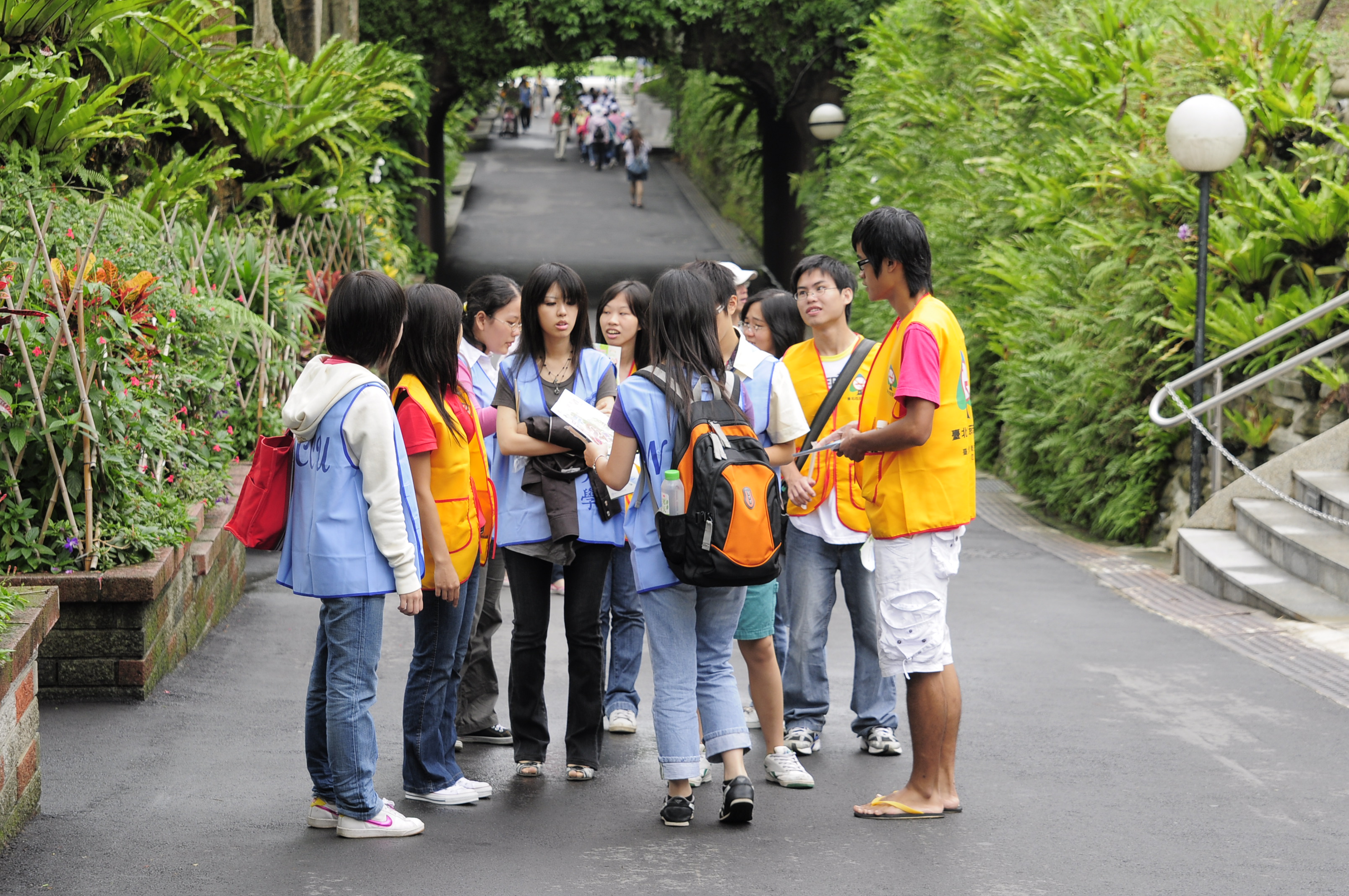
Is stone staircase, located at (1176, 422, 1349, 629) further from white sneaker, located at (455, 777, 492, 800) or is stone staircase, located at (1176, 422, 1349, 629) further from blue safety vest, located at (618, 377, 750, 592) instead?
white sneaker, located at (455, 777, 492, 800)

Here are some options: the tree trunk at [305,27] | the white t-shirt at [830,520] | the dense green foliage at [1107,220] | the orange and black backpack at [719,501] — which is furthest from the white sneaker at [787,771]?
the tree trunk at [305,27]

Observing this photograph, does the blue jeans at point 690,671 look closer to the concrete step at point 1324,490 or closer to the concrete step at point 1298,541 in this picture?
the concrete step at point 1298,541

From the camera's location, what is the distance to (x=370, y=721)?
13.7ft

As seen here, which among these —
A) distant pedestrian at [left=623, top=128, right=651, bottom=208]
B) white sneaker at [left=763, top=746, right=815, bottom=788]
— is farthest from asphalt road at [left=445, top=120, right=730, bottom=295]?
white sneaker at [left=763, top=746, right=815, bottom=788]

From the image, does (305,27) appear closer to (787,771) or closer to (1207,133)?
(1207,133)

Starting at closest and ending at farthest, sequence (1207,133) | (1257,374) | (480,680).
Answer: (480,680)
(1207,133)
(1257,374)

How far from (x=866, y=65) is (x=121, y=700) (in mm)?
14995

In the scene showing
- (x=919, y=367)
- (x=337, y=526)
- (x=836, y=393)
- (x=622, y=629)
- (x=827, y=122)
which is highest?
(x=827, y=122)

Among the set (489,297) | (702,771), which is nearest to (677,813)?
(702,771)

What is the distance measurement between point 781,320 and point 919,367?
1.45m

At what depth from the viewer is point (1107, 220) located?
11.1 metres

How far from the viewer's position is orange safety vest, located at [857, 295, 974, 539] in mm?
4363

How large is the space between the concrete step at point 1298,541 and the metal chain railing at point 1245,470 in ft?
0.22

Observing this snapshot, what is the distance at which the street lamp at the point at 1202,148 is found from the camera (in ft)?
29.5
